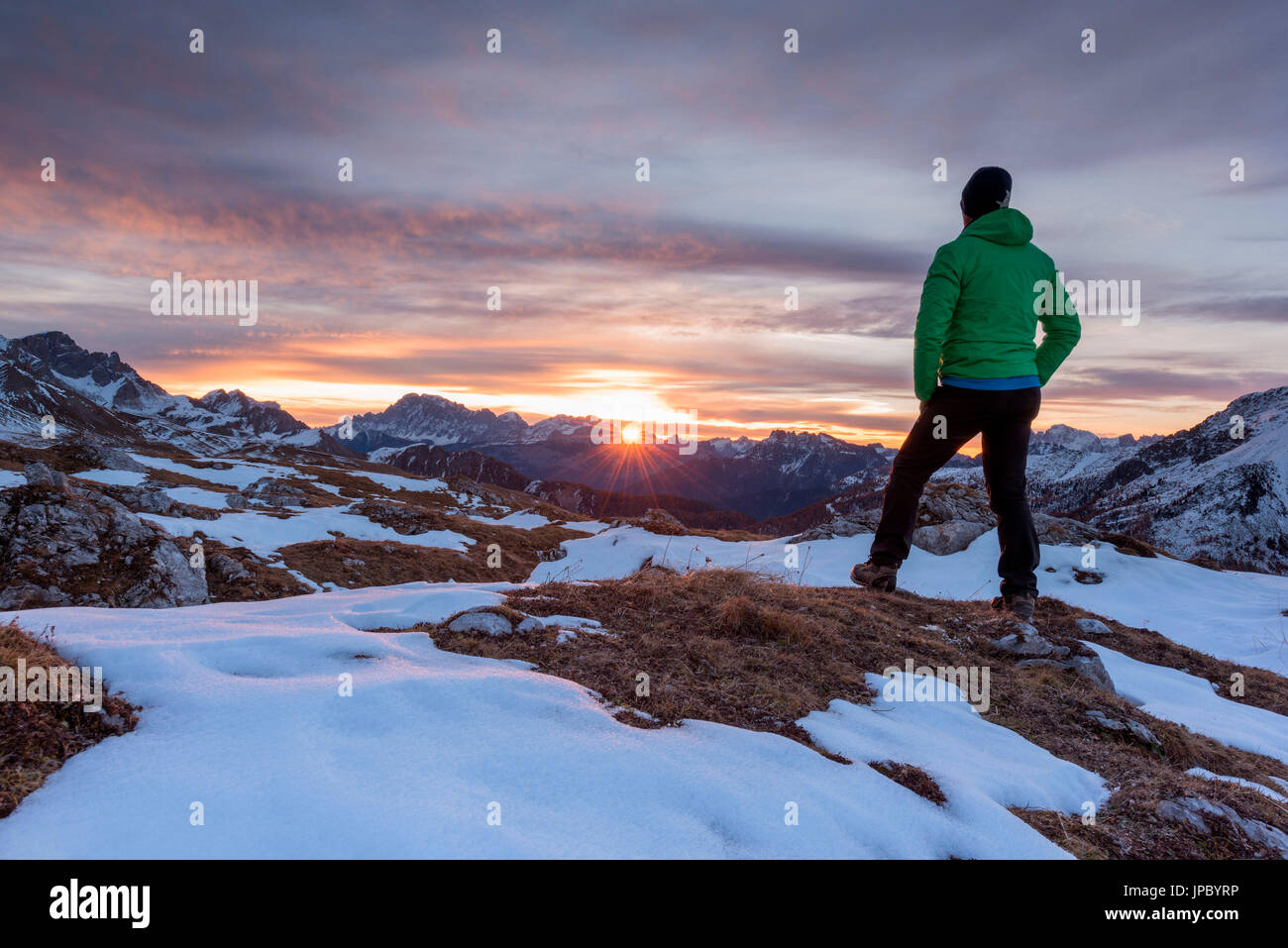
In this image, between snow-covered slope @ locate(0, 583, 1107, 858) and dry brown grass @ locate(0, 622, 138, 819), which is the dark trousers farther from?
dry brown grass @ locate(0, 622, 138, 819)

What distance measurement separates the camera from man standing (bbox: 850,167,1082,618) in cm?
728

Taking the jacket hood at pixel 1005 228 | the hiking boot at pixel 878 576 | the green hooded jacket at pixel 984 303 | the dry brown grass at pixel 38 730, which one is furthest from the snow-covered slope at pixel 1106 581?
the dry brown grass at pixel 38 730

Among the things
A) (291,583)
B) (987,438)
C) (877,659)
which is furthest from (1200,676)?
(291,583)

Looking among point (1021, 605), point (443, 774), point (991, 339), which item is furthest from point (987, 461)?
point (443, 774)

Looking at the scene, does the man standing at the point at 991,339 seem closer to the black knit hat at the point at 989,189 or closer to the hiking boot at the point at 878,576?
the black knit hat at the point at 989,189

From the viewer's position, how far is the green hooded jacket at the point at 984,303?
7.21 metres

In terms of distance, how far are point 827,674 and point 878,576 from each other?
13.4ft

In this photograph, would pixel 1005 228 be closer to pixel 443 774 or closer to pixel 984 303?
pixel 984 303

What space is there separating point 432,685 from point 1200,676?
1169 centimetres

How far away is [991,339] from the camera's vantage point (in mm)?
7336

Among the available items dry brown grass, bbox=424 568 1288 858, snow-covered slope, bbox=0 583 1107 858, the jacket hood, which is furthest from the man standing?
snow-covered slope, bbox=0 583 1107 858

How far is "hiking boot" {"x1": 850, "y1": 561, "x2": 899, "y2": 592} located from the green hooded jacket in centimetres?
308
